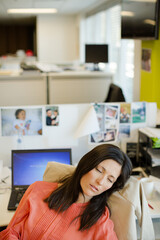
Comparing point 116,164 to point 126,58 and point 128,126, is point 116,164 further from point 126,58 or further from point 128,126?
point 126,58

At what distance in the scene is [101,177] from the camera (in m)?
1.40

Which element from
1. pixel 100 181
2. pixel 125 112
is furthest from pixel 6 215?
pixel 125 112

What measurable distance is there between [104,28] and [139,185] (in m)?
5.65

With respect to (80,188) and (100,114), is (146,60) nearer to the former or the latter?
(100,114)

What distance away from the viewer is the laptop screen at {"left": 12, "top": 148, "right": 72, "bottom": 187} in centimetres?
202

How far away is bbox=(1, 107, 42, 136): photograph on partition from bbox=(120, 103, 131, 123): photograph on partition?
56cm

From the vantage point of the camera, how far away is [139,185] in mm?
1514

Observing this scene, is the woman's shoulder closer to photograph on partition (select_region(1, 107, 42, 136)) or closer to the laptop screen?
the laptop screen

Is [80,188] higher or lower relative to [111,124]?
lower

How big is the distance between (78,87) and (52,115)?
2.01 meters

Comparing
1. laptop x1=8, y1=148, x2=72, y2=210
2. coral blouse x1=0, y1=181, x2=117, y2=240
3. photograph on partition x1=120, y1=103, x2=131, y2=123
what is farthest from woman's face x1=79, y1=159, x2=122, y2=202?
photograph on partition x1=120, y1=103, x2=131, y2=123

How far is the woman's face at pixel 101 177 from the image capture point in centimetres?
140

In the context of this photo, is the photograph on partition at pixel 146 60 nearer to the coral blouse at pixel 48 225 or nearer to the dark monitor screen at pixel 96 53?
the dark monitor screen at pixel 96 53

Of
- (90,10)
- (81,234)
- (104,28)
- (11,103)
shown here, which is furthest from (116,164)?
(90,10)
